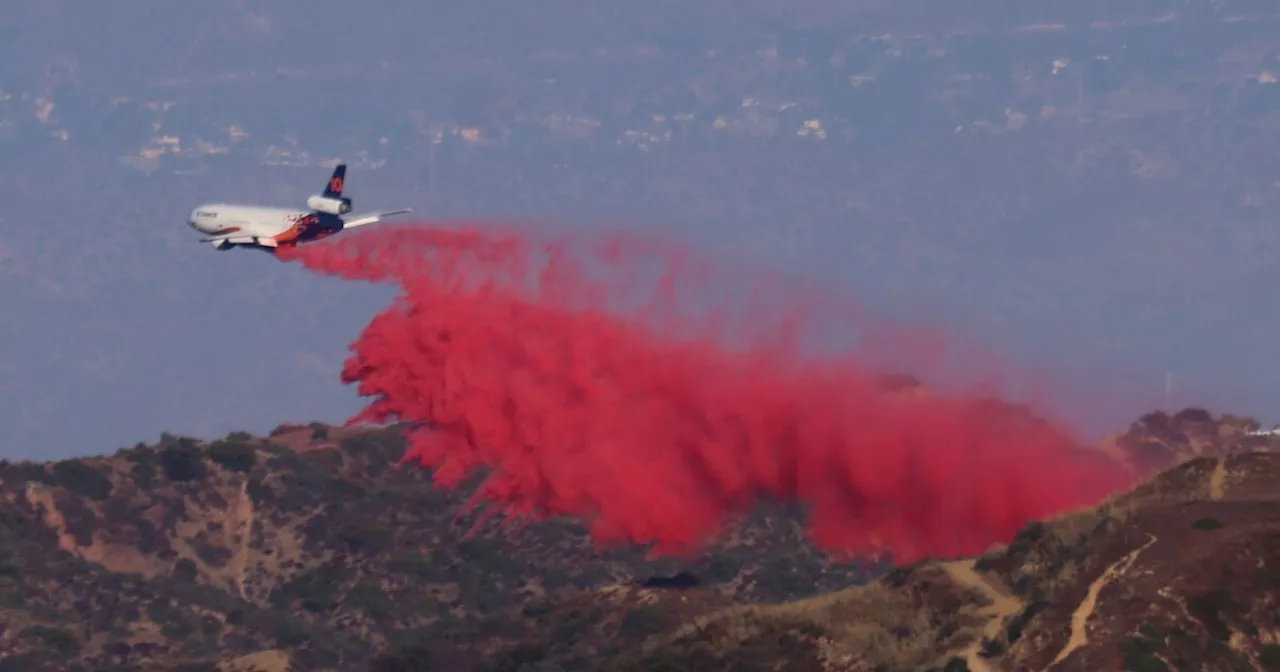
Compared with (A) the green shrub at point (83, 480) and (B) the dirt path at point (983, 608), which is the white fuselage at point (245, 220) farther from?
(B) the dirt path at point (983, 608)

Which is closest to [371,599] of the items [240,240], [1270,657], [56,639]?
[56,639]

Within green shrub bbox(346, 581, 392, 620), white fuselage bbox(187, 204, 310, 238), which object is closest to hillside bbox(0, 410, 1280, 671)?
green shrub bbox(346, 581, 392, 620)

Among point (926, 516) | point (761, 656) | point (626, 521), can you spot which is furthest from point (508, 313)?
point (761, 656)

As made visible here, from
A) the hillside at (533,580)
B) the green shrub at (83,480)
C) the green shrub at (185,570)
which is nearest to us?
the hillside at (533,580)

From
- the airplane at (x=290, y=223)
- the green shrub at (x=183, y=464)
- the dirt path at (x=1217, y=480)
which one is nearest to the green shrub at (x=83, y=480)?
the green shrub at (x=183, y=464)

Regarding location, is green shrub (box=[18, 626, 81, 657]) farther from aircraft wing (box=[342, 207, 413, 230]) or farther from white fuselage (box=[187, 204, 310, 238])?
aircraft wing (box=[342, 207, 413, 230])

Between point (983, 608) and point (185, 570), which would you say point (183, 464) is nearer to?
point (185, 570)
